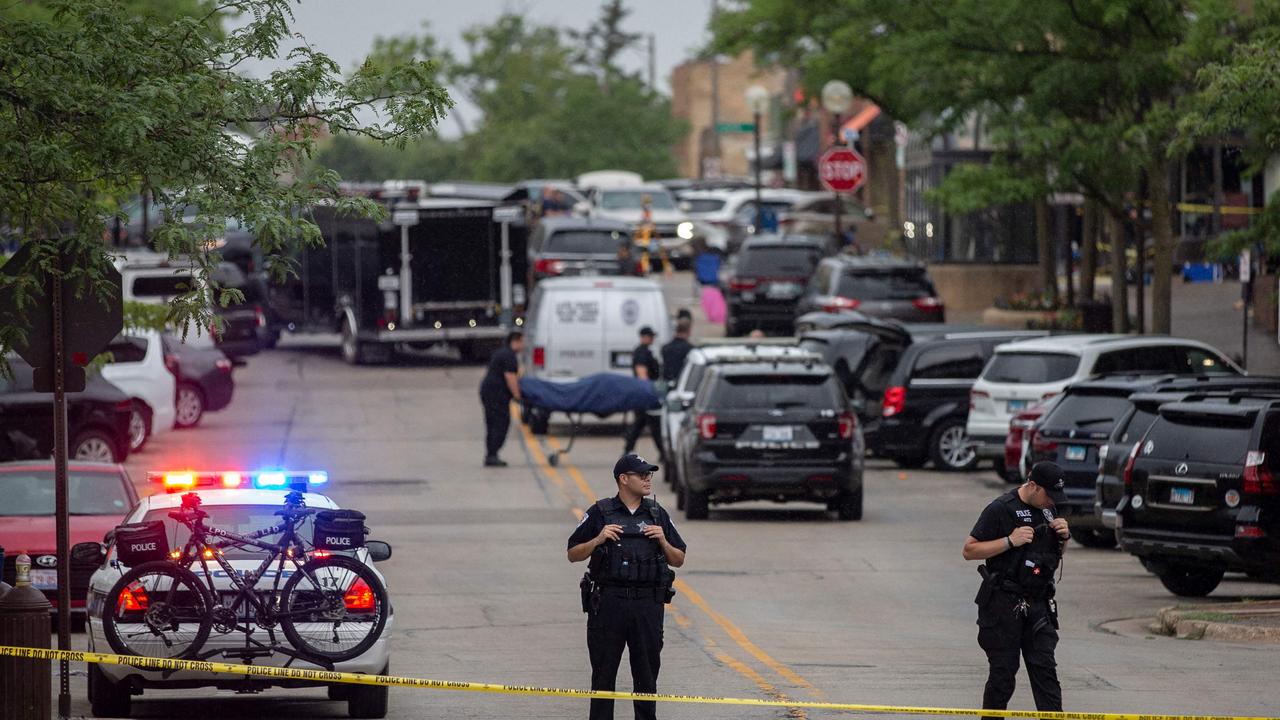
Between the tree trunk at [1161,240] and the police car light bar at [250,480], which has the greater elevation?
the tree trunk at [1161,240]

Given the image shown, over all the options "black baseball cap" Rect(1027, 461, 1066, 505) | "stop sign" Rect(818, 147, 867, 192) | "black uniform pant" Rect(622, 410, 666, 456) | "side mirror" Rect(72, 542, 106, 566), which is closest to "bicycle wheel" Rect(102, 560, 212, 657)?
"side mirror" Rect(72, 542, 106, 566)

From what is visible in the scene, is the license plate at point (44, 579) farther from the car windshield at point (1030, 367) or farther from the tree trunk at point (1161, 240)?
the tree trunk at point (1161, 240)

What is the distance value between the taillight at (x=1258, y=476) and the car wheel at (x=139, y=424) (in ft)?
56.5

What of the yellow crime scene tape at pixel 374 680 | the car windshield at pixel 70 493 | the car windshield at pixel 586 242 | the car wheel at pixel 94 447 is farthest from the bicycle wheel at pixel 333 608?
the car windshield at pixel 586 242

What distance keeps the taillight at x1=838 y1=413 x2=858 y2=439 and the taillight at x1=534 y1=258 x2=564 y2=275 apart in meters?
22.8

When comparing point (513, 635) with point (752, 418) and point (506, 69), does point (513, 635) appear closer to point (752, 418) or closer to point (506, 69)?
point (752, 418)

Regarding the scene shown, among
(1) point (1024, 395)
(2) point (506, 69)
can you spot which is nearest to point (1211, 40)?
(1) point (1024, 395)

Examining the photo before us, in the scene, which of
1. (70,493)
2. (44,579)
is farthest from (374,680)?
(70,493)

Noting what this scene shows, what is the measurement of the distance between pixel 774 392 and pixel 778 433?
58 cm

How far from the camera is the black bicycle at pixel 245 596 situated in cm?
1155

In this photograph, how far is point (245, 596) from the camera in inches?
457

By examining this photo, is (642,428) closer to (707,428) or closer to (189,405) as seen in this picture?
(707,428)

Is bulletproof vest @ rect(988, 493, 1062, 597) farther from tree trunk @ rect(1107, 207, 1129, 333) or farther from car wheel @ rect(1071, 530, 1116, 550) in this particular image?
tree trunk @ rect(1107, 207, 1129, 333)

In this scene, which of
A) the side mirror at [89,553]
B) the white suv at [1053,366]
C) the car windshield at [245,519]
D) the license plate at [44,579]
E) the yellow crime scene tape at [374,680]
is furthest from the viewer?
the white suv at [1053,366]
